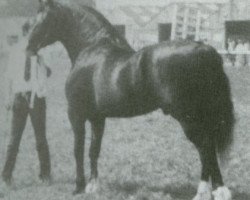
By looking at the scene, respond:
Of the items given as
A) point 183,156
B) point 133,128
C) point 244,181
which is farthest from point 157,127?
point 244,181

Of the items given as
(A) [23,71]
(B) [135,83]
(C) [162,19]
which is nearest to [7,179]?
(A) [23,71]

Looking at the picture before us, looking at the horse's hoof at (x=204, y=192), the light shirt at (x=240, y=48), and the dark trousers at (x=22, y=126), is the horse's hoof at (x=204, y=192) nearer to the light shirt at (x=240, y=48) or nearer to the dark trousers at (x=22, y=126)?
the dark trousers at (x=22, y=126)

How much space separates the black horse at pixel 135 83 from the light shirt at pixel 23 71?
0.10 meters

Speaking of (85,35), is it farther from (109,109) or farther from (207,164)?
(207,164)

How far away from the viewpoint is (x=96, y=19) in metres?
5.33

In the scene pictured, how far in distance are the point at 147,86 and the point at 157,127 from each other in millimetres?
3017

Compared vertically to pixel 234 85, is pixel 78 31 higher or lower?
higher

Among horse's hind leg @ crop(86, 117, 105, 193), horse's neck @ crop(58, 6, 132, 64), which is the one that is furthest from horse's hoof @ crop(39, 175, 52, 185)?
horse's neck @ crop(58, 6, 132, 64)

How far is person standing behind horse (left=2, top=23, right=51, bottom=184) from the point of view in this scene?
17.5 ft

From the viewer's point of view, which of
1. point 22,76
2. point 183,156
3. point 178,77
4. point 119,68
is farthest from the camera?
point 183,156

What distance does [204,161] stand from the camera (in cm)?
479

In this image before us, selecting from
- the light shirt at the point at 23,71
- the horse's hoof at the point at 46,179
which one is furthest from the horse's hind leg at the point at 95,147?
the light shirt at the point at 23,71

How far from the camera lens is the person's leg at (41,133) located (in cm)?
553

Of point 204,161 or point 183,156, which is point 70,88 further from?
point 183,156
